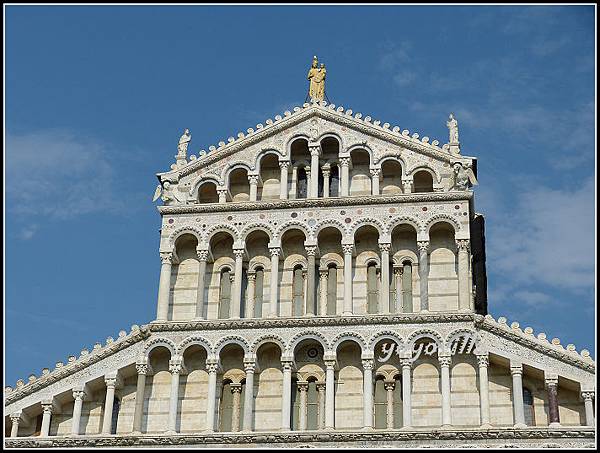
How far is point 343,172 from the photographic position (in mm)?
28516

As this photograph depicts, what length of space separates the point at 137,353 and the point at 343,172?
234 inches

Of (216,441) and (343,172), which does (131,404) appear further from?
(343,172)

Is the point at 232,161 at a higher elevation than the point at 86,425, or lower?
higher

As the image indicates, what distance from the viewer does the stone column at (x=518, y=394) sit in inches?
981

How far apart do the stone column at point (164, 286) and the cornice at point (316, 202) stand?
1.11 metres

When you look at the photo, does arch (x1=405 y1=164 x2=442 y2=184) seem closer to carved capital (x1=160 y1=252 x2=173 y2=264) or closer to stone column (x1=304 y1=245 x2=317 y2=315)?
stone column (x1=304 y1=245 x2=317 y2=315)

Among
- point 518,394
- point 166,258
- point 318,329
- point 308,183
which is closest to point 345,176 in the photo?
point 308,183

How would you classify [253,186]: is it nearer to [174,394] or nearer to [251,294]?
[251,294]

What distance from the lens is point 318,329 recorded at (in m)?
26.4

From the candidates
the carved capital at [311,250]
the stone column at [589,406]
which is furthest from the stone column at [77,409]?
the stone column at [589,406]

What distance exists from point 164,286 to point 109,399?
8.89 feet

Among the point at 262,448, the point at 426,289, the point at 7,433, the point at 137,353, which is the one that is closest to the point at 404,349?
the point at 426,289

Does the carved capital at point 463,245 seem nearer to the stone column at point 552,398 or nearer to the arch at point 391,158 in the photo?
the arch at point 391,158

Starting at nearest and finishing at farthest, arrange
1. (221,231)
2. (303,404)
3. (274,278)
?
(303,404) → (274,278) → (221,231)
